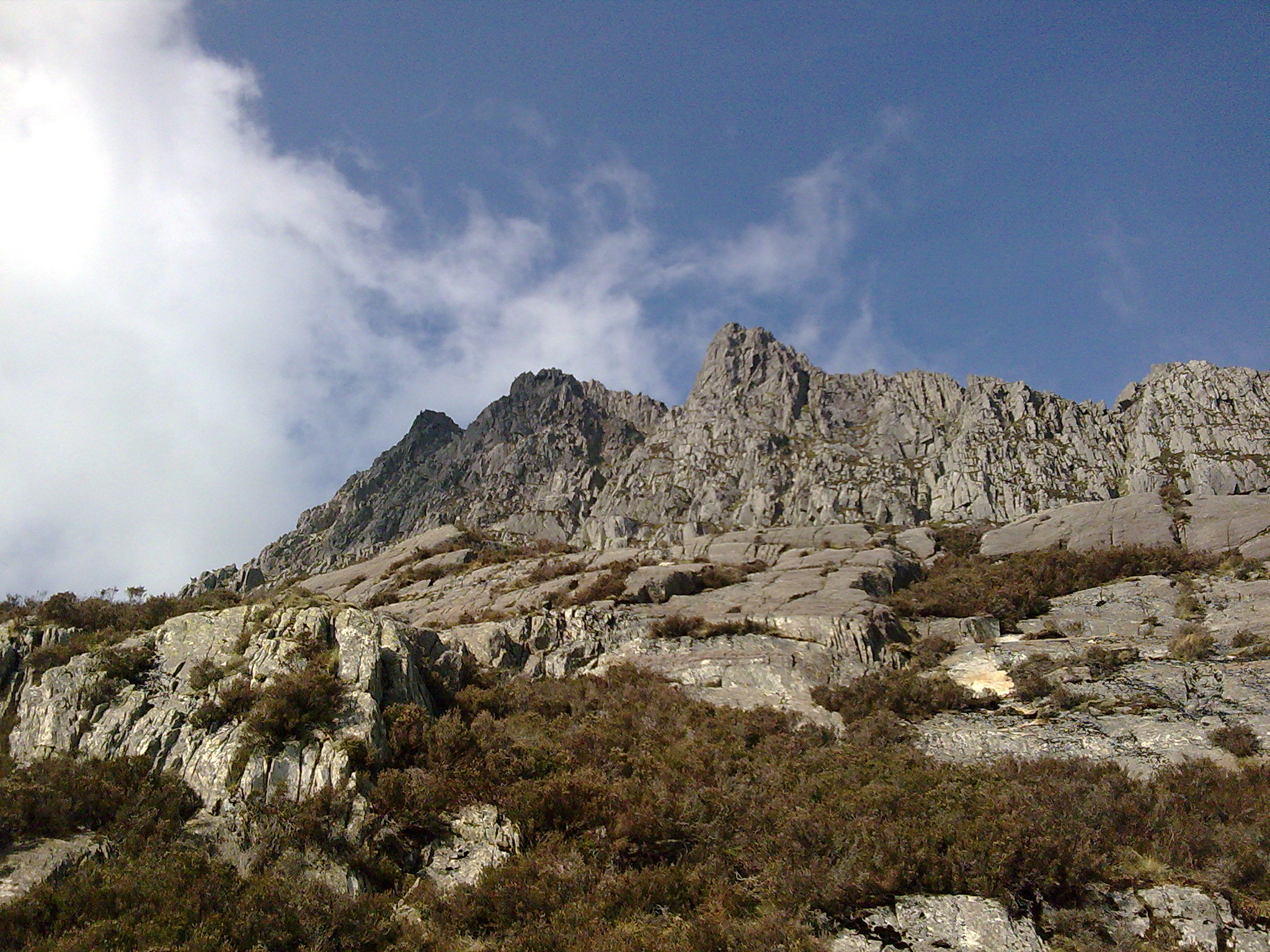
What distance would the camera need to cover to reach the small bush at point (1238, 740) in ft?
62.4

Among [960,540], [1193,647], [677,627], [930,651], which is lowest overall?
[1193,647]

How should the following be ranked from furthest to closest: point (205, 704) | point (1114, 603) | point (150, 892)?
point (1114, 603) → point (205, 704) → point (150, 892)

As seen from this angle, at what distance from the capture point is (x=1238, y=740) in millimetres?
19344

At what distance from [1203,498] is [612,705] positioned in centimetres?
5053

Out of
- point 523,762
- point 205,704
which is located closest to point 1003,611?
point 523,762

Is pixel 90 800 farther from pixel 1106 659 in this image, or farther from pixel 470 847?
pixel 1106 659

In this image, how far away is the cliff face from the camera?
335 feet

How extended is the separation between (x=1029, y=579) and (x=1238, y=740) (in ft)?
60.1

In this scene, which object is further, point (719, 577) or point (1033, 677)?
point (719, 577)

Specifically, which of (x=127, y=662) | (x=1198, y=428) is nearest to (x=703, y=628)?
(x=127, y=662)

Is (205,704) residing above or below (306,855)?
above

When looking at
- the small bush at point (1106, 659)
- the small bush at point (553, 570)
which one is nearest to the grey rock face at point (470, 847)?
the small bush at point (1106, 659)

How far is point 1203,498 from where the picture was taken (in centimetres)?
5109

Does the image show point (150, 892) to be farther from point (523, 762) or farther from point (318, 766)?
point (523, 762)
